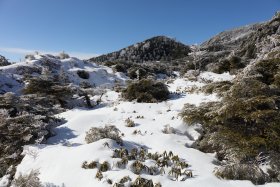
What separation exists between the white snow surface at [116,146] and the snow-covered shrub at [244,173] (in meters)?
0.24

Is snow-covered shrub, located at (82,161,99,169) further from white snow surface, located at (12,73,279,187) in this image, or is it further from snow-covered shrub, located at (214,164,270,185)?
snow-covered shrub, located at (214,164,270,185)

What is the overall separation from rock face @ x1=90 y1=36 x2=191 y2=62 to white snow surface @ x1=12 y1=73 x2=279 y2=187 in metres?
79.9

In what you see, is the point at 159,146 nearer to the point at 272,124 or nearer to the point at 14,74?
the point at 272,124

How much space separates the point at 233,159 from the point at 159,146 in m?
2.98

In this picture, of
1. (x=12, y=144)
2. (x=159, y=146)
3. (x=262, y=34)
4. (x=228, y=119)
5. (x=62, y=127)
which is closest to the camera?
(x=228, y=119)

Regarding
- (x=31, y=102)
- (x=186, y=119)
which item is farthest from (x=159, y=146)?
(x=31, y=102)

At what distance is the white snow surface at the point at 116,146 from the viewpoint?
7910 millimetres

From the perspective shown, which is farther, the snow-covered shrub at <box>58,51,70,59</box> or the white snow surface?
the snow-covered shrub at <box>58,51,70,59</box>

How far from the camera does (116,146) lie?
393 inches

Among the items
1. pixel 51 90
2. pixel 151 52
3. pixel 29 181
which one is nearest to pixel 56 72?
pixel 51 90

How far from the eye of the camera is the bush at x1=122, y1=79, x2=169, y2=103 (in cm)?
1717

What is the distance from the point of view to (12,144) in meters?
11.3

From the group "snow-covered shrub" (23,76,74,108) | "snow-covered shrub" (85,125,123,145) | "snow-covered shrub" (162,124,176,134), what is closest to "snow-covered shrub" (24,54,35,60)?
"snow-covered shrub" (23,76,74,108)

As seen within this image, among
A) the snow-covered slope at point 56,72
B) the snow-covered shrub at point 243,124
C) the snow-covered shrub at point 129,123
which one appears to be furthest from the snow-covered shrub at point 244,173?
the snow-covered slope at point 56,72
